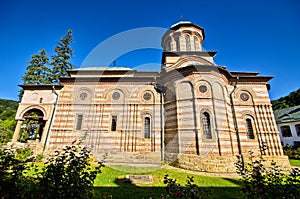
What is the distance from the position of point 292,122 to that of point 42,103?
104 feet

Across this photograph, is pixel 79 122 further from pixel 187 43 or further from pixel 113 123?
pixel 187 43

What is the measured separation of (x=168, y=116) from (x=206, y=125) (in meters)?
2.82

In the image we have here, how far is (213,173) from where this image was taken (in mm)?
8922

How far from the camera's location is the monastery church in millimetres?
10070

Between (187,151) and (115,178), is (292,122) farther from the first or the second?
(115,178)

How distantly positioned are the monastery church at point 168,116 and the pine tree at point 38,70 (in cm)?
987

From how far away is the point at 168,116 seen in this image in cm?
1152

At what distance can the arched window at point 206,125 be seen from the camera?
1002 cm

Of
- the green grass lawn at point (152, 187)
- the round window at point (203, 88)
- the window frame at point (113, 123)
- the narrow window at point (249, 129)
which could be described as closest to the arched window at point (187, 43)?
the round window at point (203, 88)

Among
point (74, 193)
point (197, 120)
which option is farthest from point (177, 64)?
point (74, 193)

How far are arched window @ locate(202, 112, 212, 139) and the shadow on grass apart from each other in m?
3.67

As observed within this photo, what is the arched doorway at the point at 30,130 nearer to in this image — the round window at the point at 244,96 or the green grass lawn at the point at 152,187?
the green grass lawn at the point at 152,187

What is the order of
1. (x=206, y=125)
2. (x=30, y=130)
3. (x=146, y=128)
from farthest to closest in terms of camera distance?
(x=30, y=130)
(x=146, y=128)
(x=206, y=125)

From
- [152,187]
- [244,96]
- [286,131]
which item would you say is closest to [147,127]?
[152,187]
